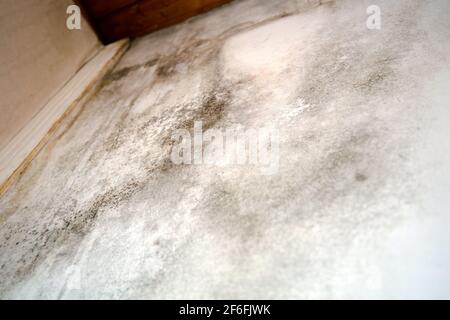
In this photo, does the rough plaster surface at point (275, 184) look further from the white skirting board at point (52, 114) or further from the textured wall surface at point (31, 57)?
the textured wall surface at point (31, 57)

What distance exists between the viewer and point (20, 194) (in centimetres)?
226

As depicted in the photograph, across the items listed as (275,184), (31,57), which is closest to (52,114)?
(31,57)

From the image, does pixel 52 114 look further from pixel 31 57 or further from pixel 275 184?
pixel 275 184

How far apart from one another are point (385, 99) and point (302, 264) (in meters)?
1.03

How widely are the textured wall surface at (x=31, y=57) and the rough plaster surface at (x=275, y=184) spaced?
678 millimetres

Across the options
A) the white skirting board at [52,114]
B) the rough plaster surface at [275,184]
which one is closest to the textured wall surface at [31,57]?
the white skirting board at [52,114]

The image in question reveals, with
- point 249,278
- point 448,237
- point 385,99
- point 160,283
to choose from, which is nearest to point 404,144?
point 385,99

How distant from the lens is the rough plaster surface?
1.16 meters

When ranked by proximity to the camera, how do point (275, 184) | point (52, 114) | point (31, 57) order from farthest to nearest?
point (31, 57) → point (52, 114) → point (275, 184)

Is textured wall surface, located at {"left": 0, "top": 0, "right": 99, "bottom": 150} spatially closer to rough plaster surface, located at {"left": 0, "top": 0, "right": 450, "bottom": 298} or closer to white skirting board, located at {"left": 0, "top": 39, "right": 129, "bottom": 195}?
white skirting board, located at {"left": 0, "top": 39, "right": 129, "bottom": 195}

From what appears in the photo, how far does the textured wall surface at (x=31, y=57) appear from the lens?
111 inches

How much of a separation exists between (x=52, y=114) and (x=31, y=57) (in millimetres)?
698

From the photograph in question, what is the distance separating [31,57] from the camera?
3070 millimetres

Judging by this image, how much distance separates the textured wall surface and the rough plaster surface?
68cm
